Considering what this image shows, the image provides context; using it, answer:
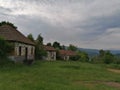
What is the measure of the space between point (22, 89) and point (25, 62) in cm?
2033

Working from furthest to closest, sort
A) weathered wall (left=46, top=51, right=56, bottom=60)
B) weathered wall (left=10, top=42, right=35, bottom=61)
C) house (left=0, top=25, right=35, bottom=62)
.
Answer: weathered wall (left=46, top=51, right=56, bottom=60) → weathered wall (left=10, top=42, right=35, bottom=61) → house (left=0, top=25, right=35, bottom=62)

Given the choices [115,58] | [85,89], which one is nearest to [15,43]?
[85,89]

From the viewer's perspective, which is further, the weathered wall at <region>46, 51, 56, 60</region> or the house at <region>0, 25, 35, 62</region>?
the weathered wall at <region>46, 51, 56, 60</region>

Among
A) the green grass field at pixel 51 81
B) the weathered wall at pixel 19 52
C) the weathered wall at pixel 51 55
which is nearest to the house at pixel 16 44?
the weathered wall at pixel 19 52

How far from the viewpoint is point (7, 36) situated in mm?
31359

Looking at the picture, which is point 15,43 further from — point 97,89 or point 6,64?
point 97,89

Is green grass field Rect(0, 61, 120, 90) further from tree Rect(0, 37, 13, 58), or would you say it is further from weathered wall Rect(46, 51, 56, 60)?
weathered wall Rect(46, 51, 56, 60)

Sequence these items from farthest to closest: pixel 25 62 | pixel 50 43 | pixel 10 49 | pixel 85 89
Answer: pixel 50 43 < pixel 25 62 < pixel 10 49 < pixel 85 89

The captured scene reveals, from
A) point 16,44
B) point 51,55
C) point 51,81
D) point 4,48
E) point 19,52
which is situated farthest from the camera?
point 51,55

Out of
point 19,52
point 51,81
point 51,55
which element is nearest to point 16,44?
point 19,52

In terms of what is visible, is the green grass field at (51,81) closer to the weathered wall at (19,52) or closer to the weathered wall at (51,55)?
the weathered wall at (19,52)

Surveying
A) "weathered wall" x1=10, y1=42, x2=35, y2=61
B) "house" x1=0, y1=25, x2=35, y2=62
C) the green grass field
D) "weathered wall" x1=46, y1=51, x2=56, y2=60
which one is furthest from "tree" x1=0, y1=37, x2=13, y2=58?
"weathered wall" x1=46, y1=51, x2=56, y2=60

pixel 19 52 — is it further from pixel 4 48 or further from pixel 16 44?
pixel 4 48

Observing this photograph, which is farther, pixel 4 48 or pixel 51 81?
pixel 4 48
